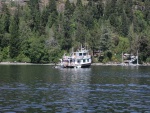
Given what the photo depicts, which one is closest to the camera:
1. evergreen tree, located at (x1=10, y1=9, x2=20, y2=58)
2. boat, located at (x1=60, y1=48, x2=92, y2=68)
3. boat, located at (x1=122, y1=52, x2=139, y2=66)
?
boat, located at (x1=60, y1=48, x2=92, y2=68)

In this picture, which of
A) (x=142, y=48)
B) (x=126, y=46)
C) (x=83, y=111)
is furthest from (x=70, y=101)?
(x=126, y=46)

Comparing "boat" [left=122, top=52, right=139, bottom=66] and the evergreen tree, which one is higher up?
the evergreen tree

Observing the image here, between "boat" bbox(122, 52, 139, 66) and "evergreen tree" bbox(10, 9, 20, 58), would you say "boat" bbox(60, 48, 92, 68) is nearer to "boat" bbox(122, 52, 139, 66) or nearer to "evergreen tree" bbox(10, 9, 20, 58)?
"boat" bbox(122, 52, 139, 66)

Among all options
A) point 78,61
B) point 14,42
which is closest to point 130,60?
point 78,61

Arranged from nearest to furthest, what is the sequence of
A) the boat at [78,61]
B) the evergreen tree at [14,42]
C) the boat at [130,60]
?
the boat at [78,61], the boat at [130,60], the evergreen tree at [14,42]

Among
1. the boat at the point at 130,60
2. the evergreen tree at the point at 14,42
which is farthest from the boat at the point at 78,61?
the evergreen tree at the point at 14,42

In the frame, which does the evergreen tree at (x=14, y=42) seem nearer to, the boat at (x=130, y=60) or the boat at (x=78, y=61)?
the boat at (x=78, y=61)

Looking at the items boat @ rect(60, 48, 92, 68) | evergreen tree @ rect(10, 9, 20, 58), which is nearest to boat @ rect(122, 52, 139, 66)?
boat @ rect(60, 48, 92, 68)

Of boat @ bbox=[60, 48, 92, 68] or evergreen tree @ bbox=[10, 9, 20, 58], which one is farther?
evergreen tree @ bbox=[10, 9, 20, 58]

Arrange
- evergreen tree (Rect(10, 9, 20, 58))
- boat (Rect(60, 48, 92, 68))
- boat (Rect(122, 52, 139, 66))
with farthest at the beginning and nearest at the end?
1. evergreen tree (Rect(10, 9, 20, 58))
2. boat (Rect(122, 52, 139, 66))
3. boat (Rect(60, 48, 92, 68))

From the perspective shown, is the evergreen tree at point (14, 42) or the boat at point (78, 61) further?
the evergreen tree at point (14, 42)

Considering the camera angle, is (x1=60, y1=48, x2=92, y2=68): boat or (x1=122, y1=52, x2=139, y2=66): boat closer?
(x1=60, y1=48, x2=92, y2=68): boat

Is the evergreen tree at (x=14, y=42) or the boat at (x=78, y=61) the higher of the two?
the evergreen tree at (x=14, y=42)

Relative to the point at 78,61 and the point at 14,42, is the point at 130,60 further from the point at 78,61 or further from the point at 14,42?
the point at 14,42
